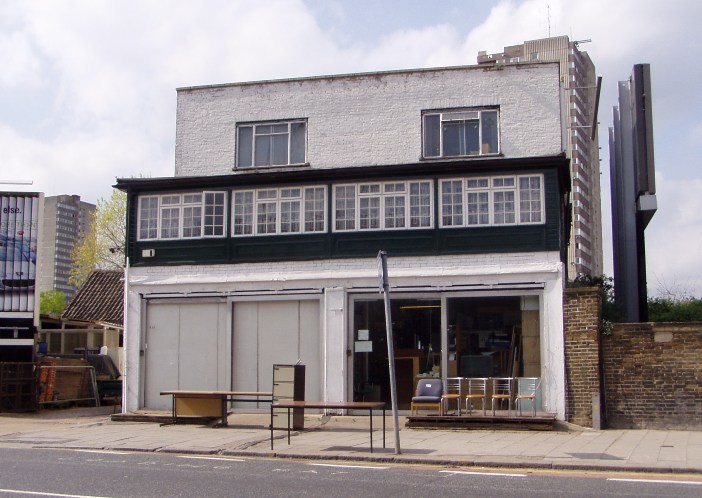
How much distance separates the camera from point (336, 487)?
33.3ft

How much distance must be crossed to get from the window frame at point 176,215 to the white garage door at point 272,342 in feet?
6.92

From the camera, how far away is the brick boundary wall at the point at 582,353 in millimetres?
17609

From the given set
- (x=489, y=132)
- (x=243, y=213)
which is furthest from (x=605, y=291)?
(x=243, y=213)

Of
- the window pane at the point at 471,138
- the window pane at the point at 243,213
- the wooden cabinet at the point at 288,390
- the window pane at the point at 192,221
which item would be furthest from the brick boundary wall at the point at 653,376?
the window pane at the point at 192,221

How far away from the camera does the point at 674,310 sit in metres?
29.2

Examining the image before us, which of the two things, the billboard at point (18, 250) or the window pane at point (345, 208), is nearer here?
the window pane at point (345, 208)

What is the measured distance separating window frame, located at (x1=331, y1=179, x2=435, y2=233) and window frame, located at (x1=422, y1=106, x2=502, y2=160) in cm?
192

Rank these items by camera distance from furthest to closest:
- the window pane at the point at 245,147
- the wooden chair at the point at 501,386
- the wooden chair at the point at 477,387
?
the window pane at the point at 245,147
the wooden chair at the point at 477,387
the wooden chair at the point at 501,386

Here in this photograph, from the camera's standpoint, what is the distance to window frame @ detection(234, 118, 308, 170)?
22719 mm

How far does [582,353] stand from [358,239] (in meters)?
5.56

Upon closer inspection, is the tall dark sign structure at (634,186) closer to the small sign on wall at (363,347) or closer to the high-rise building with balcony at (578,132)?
the small sign on wall at (363,347)

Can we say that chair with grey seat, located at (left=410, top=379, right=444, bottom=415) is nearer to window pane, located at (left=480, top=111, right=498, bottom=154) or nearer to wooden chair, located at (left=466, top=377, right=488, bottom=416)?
wooden chair, located at (left=466, top=377, right=488, bottom=416)

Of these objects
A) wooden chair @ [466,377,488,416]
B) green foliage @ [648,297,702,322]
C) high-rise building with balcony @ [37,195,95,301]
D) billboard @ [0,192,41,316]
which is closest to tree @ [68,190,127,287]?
billboard @ [0,192,41,316]

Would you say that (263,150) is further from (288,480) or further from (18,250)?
(288,480)
